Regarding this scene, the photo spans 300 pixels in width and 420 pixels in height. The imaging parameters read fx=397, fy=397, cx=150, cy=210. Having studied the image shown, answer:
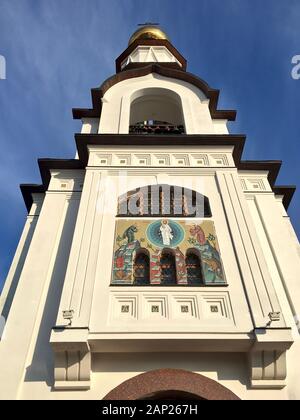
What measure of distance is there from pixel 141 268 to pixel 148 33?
66.5 feet

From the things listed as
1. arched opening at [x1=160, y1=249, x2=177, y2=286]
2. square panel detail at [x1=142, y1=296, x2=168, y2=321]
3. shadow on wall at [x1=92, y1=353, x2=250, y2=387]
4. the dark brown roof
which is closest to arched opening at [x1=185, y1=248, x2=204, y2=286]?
arched opening at [x1=160, y1=249, x2=177, y2=286]

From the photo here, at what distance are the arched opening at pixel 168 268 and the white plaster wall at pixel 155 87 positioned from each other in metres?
5.45

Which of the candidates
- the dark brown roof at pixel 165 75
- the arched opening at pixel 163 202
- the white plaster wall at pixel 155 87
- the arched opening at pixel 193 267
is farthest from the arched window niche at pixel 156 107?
the arched opening at pixel 193 267

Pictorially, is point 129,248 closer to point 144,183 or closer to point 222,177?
point 144,183

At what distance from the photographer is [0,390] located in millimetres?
5930

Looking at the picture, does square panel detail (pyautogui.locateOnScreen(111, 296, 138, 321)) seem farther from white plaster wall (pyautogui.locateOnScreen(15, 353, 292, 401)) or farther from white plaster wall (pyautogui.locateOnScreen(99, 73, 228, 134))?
white plaster wall (pyautogui.locateOnScreen(99, 73, 228, 134))

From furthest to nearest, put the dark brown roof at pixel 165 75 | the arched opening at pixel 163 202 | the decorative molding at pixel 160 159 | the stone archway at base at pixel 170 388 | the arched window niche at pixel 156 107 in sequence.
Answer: the arched window niche at pixel 156 107, the dark brown roof at pixel 165 75, the decorative molding at pixel 160 159, the arched opening at pixel 163 202, the stone archway at base at pixel 170 388

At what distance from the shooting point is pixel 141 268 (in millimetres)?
7672

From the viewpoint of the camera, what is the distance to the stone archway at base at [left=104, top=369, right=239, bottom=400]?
5859 mm

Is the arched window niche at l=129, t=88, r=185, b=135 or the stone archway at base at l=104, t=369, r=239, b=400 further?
the arched window niche at l=129, t=88, r=185, b=135

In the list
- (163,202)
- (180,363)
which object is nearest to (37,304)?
(180,363)

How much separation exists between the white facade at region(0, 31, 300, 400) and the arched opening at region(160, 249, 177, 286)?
1.33ft

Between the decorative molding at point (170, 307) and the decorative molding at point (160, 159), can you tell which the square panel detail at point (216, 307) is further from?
the decorative molding at point (160, 159)

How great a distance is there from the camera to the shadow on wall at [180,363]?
6.22m
